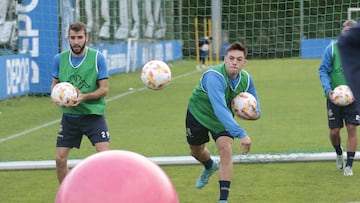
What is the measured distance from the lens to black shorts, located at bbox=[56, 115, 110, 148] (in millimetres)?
8138

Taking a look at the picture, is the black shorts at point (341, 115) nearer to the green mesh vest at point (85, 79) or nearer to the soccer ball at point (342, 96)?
the soccer ball at point (342, 96)

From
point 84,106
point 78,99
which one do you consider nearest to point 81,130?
point 84,106

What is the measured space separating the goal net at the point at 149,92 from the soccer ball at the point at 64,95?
298 centimetres

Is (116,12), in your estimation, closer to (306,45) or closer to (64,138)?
(306,45)

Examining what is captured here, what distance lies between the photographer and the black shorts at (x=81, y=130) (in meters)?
8.14

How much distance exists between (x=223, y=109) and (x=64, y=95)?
61.1 inches

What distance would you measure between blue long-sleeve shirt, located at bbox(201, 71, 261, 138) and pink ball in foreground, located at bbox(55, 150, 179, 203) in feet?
10.6

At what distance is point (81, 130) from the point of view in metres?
8.17

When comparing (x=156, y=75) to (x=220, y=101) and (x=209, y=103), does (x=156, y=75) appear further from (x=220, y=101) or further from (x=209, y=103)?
(x=220, y=101)

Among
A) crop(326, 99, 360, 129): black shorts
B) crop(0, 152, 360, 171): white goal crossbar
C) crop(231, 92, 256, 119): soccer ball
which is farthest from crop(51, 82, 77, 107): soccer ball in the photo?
crop(326, 99, 360, 129): black shorts

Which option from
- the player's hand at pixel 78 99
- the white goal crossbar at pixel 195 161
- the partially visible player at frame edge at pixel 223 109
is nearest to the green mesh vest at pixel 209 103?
the partially visible player at frame edge at pixel 223 109

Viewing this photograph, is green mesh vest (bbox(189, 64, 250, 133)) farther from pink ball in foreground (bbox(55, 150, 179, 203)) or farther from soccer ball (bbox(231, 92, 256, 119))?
pink ball in foreground (bbox(55, 150, 179, 203))

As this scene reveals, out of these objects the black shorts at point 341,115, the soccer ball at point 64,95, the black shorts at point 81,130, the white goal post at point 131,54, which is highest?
the soccer ball at point 64,95

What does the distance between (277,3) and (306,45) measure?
7737 mm
